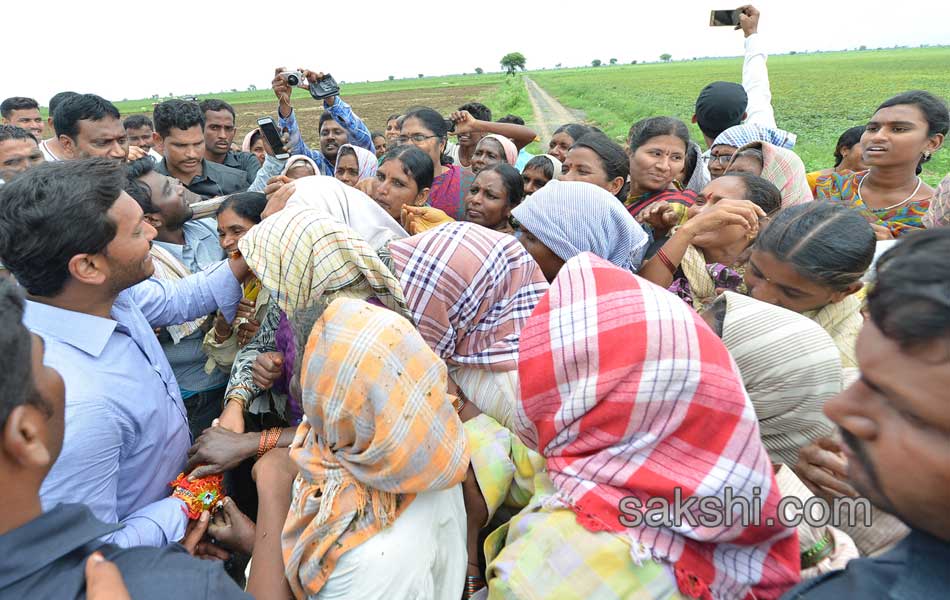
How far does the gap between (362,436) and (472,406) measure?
804 mm

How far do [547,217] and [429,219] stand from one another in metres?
1.17

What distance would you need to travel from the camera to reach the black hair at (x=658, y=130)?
3909 millimetres

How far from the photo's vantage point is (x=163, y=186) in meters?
3.20

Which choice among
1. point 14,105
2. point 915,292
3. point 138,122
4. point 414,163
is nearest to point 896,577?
point 915,292

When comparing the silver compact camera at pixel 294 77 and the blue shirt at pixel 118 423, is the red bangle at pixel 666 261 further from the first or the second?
the silver compact camera at pixel 294 77

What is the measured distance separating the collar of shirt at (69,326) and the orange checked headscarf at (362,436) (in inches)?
32.1

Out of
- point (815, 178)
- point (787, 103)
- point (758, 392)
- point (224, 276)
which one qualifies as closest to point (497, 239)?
point (758, 392)

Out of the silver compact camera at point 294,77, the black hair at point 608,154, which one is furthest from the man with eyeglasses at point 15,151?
the black hair at point 608,154

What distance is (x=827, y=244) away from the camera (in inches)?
81.6

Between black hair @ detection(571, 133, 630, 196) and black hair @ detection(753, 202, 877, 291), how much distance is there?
1924 millimetres

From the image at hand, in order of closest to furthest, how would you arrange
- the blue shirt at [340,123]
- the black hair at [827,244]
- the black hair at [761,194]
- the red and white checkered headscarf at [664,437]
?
1. the red and white checkered headscarf at [664,437]
2. the black hair at [827,244]
3. the black hair at [761,194]
4. the blue shirt at [340,123]

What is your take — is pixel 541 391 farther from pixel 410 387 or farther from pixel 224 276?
pixel 224 276

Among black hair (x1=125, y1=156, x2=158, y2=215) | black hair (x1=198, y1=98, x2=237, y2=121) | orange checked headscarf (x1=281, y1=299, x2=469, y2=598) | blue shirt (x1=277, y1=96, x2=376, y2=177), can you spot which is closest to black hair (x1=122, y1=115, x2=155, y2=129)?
black hair (x1=198, y1=98, x2=237, y2=121)

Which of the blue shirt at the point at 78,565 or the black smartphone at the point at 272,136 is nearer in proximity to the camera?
the blue shirt at the point at 78,565
